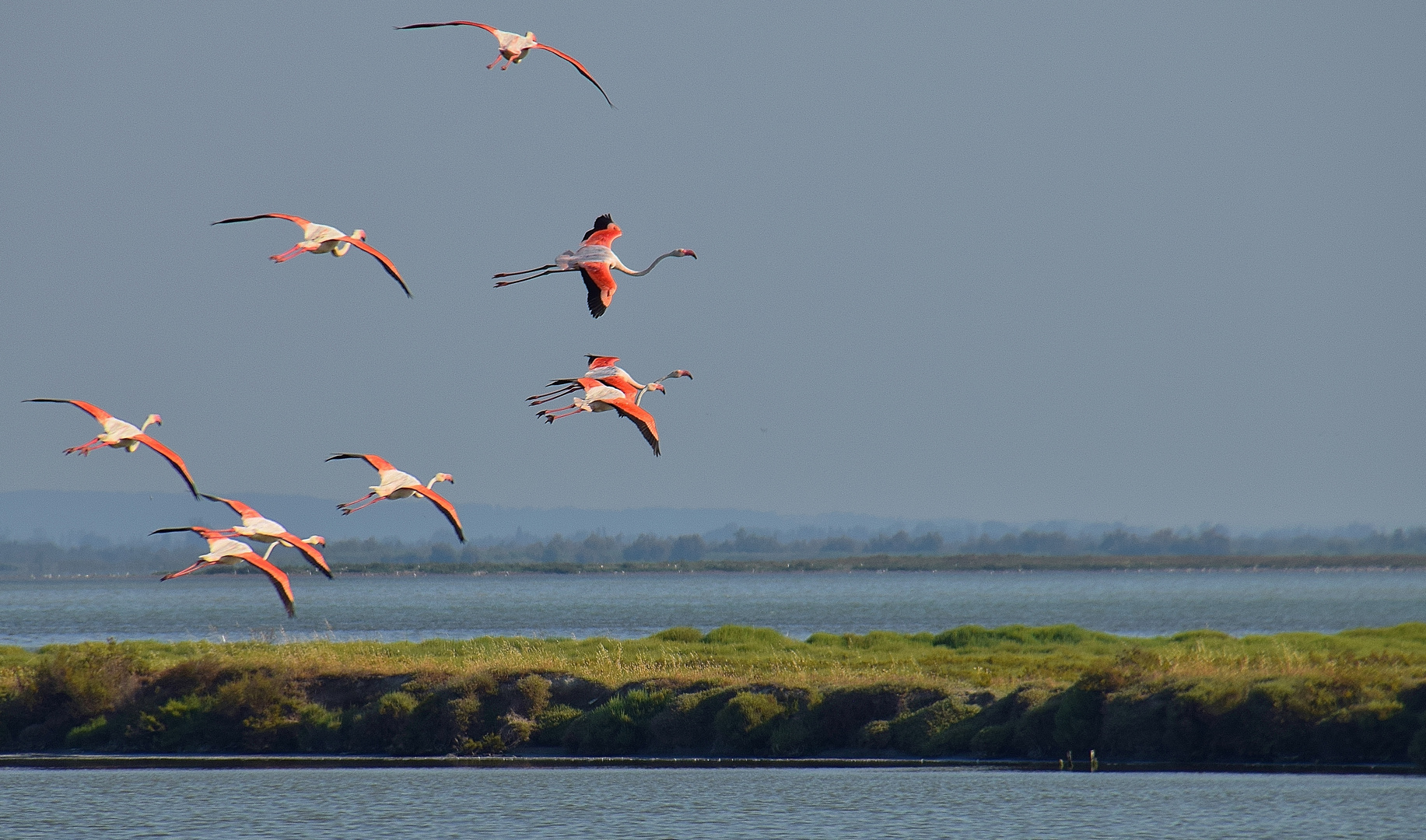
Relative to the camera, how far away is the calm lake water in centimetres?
2692

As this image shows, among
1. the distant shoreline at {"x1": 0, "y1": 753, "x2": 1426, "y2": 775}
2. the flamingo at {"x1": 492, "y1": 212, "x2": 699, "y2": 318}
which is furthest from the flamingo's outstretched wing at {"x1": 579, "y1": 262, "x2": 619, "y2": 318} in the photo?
the distant shoreline at {"x1": 0, "y1": 753, "x2": 1426, "y2": 775}

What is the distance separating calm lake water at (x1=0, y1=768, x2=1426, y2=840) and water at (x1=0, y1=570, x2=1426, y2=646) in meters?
26.3

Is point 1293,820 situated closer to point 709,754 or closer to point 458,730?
point 709,754

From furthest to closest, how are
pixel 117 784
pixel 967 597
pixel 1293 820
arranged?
pixel 967 597, pixel 117 784, pixel 1293 820

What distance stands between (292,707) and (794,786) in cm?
1230

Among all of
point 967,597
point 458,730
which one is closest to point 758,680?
point 458,730

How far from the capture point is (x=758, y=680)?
3534 cm

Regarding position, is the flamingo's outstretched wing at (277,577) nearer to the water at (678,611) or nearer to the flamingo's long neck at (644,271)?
the flamingo's long neck at (644,271)

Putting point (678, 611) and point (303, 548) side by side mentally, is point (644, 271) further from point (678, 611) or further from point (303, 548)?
point (678, 611)

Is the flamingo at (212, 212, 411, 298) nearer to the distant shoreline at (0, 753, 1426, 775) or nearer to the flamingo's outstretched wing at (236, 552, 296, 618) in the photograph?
the flamingo's outstretched wing at (236, 552, 296, 618)

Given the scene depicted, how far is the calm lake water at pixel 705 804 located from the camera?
26922 mm

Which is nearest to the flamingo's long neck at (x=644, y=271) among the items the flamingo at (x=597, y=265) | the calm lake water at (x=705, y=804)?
the flamingo at (x=597, y=265)

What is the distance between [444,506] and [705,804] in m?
14.9

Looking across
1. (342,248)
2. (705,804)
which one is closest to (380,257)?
(342,248)
